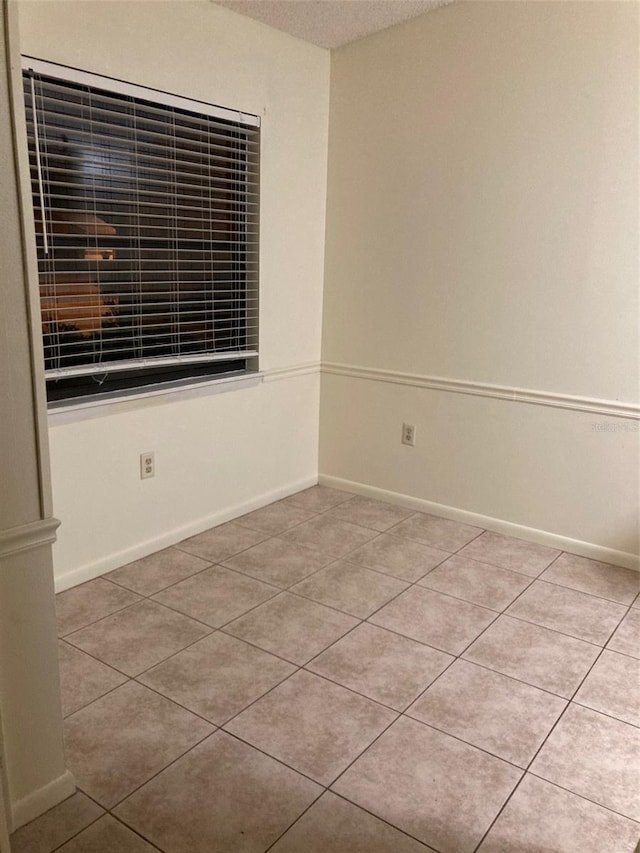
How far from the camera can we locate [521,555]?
3.12 meters

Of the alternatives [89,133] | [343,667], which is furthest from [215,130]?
[343,667]

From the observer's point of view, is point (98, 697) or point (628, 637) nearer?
point (98, 697)

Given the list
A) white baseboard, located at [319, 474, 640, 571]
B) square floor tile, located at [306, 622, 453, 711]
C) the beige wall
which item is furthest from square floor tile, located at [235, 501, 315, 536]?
the beige wall

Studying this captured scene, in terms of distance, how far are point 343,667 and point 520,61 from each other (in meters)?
2.57

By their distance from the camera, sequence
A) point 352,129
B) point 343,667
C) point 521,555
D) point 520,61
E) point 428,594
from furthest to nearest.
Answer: point 352,129, point 521,555, point 520,61, point 428,594, point 343,667

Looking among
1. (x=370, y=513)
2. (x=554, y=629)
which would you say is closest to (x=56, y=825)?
(x=554, y=629)

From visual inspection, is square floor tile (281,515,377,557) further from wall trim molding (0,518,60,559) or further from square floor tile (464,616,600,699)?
wall trim molding (0,518,60,559)

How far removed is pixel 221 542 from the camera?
318 cm

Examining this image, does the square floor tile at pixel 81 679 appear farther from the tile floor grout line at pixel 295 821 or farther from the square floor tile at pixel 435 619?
the square floor tile at pixel 435 619

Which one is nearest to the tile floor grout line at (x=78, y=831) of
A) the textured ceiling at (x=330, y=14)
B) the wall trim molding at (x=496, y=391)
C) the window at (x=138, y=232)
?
the window at (x=138, y=232)

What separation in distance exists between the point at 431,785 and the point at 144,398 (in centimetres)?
186

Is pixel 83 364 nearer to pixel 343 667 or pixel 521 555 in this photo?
pixel 343 667

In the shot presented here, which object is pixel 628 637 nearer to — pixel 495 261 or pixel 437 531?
pixel 437 531

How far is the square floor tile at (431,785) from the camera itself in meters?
1.61
